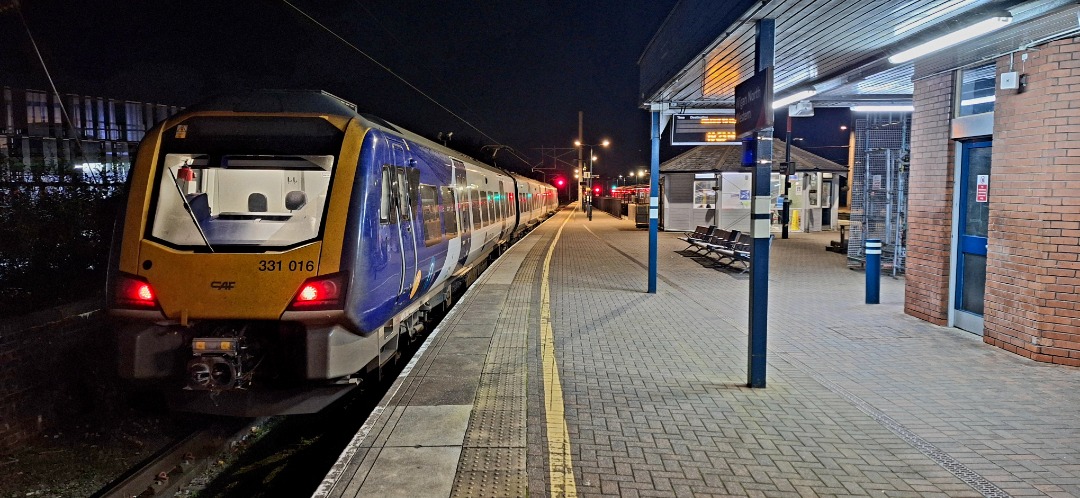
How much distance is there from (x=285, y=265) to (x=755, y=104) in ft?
13.8

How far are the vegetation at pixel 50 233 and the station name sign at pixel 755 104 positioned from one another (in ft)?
21.2

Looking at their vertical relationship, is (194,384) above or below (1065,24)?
below

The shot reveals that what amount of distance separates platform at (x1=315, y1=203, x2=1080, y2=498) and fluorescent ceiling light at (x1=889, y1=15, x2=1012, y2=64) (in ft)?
10.4

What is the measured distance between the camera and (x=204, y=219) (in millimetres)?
5094

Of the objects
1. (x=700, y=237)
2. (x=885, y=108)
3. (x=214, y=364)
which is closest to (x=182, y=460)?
(x=214, y=364)

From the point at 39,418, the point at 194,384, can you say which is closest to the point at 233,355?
the point at 194,384

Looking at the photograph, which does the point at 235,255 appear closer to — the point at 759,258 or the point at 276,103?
the point at 276,103

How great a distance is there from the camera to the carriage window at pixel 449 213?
8.40 meters

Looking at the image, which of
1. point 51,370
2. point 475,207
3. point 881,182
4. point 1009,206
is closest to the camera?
point 51,370

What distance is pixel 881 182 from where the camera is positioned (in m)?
14.3

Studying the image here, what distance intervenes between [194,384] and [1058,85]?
8.23 m

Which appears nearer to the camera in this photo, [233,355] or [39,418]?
[233,355]

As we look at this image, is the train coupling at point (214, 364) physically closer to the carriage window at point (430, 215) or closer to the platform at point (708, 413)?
the platform at point (708, 413)

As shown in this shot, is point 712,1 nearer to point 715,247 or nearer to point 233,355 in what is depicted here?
point 233,355
